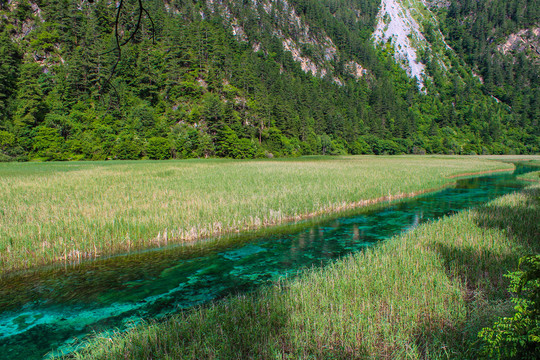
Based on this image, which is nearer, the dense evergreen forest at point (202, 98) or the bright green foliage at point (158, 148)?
the bright green foliage at point (158, 148)

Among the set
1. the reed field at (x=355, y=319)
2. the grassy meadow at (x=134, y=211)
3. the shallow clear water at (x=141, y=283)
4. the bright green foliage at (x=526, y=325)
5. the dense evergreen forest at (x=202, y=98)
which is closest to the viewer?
the bright green foliage at (x=526, y=325)

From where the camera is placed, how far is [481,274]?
6.83 meters

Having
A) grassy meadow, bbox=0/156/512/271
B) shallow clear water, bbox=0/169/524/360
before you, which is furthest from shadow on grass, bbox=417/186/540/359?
grassy meadow, bbox=0/156/512/271

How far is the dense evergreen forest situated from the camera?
71.8m

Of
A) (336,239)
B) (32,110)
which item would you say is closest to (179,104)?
(32,110)

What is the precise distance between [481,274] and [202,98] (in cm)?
9202

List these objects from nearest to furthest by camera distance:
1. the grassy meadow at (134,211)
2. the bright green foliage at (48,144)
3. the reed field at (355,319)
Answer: the reed field at (355,319) < the grassy meadow at (134,211) < the bright green foliage at (48,144)

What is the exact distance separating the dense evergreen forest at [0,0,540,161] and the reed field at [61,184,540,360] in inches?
862

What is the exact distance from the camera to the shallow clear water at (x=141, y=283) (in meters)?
6.55

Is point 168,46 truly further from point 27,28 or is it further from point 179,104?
point 27,28

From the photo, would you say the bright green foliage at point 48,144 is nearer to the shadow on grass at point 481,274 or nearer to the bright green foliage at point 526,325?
the shadow on grass at point 481,274

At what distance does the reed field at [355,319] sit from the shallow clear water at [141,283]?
5.31 ft

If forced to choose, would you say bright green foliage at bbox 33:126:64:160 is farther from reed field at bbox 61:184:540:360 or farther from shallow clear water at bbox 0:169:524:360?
reed field at bbox 61:184:540:360

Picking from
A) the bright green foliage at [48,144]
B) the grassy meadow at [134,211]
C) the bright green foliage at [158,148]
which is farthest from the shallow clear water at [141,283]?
the bright green foliage at [48,144]
